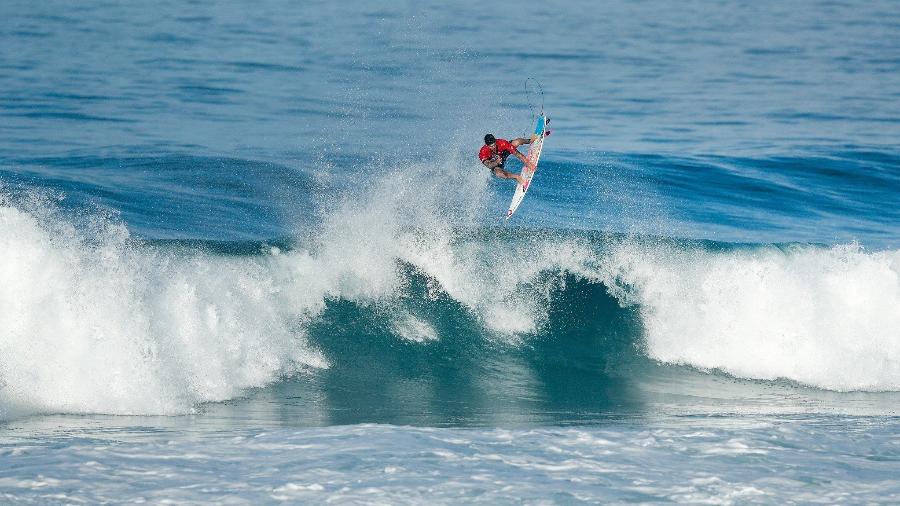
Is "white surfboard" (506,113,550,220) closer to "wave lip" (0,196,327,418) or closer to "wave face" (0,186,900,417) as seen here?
"wave face" (0,186,900,417)

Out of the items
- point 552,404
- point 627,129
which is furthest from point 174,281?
point 627,129

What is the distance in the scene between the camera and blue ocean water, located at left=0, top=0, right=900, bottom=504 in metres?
7.05

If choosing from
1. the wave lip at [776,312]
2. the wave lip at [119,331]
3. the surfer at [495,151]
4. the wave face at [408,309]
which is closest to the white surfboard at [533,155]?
the wave face at [408,309]

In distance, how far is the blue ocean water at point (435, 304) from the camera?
7.05m

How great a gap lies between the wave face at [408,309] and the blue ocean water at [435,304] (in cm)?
3

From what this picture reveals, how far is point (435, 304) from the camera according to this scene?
12234 mm

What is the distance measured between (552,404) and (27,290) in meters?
5.06

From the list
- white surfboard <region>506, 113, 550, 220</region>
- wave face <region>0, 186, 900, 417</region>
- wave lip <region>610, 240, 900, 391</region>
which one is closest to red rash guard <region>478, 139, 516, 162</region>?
white surfboard <region>506, 113, 550, 220</region>

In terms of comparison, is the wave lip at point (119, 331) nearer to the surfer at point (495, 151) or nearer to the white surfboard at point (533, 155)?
the surfer at point (495, 151)

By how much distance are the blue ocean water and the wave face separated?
0.11 feet

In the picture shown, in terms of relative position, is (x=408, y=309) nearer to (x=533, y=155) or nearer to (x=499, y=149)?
(x=499, y=149)

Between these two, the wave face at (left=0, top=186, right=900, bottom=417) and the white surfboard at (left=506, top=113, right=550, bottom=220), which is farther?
the white surfboard at (left=506, top=113, right=550, bottom=220)

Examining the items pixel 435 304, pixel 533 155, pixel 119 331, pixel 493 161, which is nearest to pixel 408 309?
pixel 435 304

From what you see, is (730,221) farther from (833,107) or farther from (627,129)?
(833,107)
